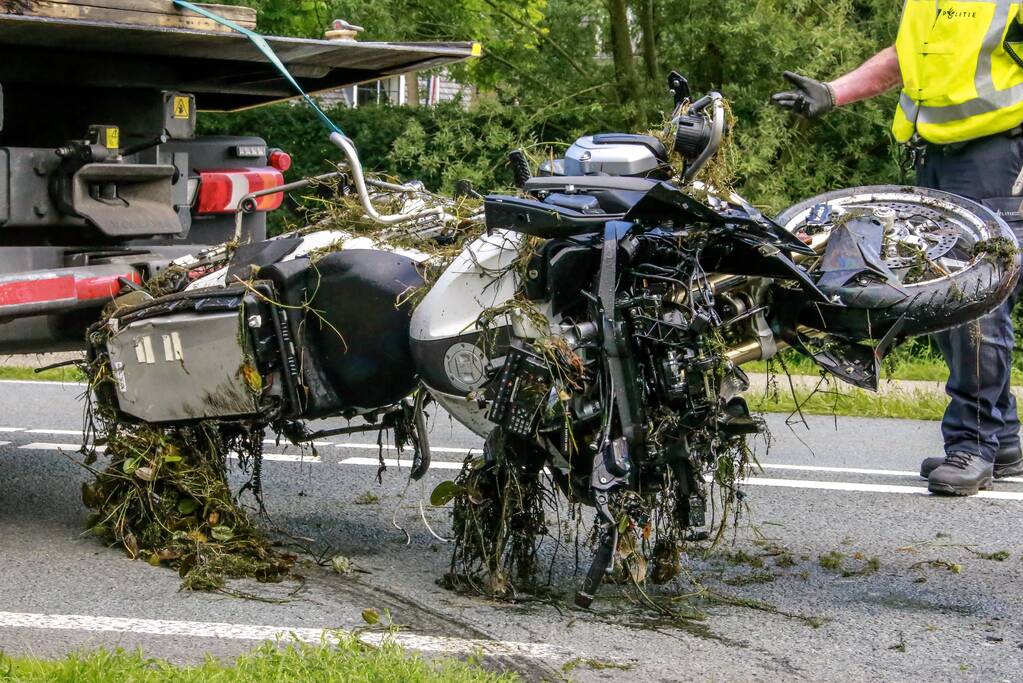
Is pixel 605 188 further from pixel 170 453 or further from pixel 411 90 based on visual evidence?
pixel 411 90

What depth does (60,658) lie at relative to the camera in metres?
3.56

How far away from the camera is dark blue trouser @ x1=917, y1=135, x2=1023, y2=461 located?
5.64 metres

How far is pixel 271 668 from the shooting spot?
3307 mm

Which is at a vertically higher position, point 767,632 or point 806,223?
point 806,223

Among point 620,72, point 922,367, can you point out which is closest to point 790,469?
point 922,367

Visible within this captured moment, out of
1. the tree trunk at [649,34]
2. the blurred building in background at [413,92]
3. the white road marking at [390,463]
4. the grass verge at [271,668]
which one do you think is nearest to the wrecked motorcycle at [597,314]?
the grass verge at [271,668]

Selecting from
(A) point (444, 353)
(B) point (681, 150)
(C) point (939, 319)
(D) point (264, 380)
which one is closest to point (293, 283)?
(D) point (264, 380)

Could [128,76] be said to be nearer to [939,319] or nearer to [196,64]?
[196,64]

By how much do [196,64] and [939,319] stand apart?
3198 millimetres

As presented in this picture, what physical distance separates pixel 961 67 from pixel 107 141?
10.9 ft

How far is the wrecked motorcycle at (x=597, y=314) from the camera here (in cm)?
365

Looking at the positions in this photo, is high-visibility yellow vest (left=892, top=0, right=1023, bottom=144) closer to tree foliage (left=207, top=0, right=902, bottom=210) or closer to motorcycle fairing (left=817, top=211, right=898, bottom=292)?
motorcycle fairing (left=817, top=211, right=898, bottom=292)

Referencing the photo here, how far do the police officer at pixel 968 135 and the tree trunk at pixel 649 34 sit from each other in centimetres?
633

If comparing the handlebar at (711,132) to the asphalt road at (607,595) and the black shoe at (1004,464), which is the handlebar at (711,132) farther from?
the black shoe at (1004,464)
